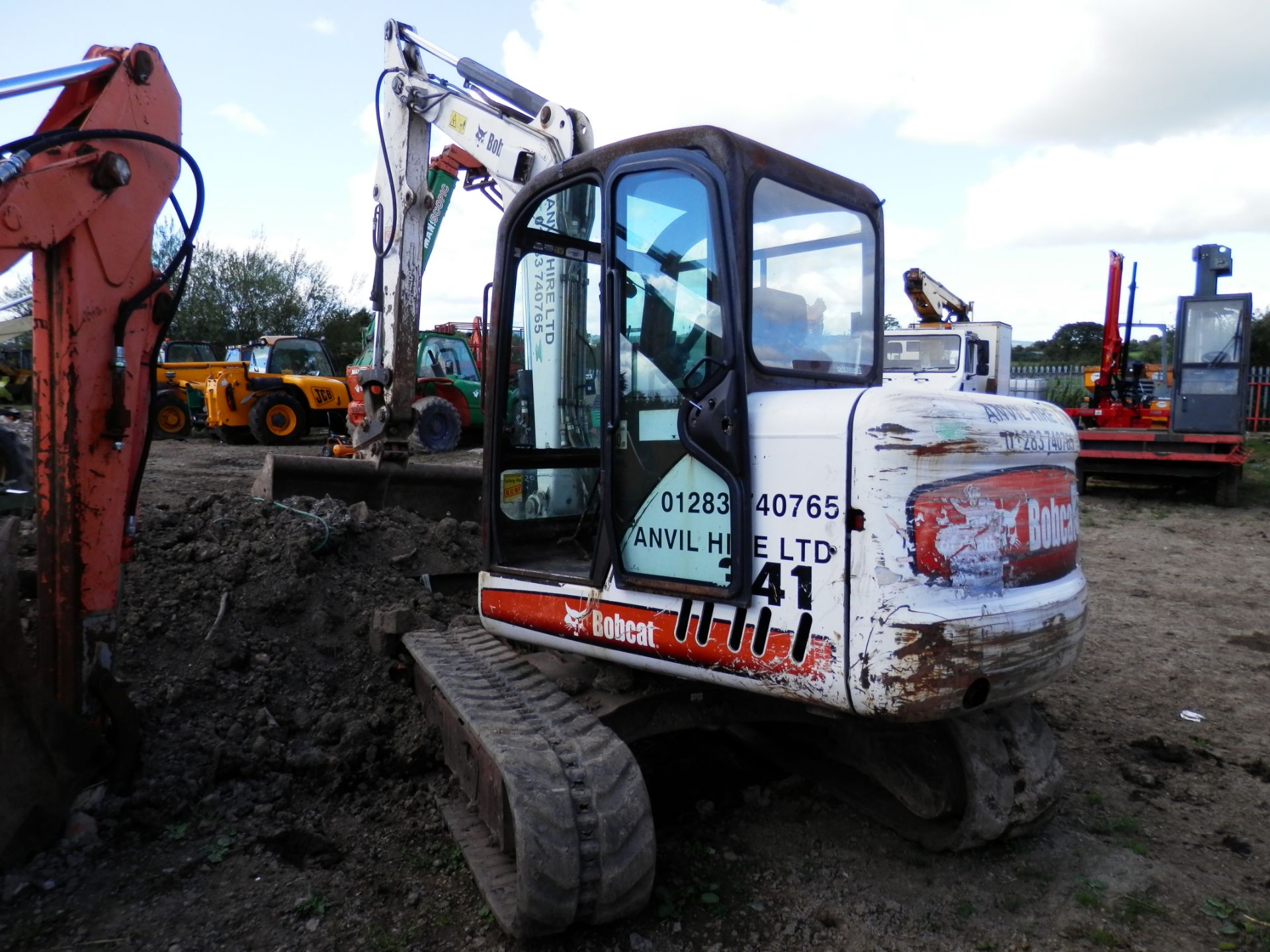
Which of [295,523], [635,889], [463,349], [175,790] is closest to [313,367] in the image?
[463,349]

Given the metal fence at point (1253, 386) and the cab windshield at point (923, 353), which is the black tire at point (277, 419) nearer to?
the cab windshield at point (923, 353)

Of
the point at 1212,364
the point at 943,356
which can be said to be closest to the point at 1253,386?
the point at 1212,364

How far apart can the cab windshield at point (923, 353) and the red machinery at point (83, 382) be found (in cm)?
1020

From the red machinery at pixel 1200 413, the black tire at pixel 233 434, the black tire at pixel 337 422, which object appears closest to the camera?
the red machinery at pixel 1200 413

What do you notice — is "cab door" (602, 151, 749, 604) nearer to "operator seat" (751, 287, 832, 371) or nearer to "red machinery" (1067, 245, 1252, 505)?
"operator seat" (751, 287, 832, 371)

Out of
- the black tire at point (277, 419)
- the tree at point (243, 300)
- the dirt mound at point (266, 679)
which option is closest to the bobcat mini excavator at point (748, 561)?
the dirt mound at point (266, 679)

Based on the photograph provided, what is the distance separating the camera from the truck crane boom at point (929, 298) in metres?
15.8

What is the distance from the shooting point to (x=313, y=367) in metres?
16.9

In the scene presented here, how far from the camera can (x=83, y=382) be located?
305 centimetres

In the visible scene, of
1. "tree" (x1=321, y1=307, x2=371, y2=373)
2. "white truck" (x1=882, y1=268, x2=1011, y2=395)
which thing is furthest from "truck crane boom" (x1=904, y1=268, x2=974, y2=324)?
"tree" (x1=321, y1=307, x2=371, y2=373)

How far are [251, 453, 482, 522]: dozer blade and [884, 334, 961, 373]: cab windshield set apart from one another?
706 cm

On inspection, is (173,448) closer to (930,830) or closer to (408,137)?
(408,137)

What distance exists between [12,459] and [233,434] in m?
10.1

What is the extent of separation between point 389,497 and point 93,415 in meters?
3.52
